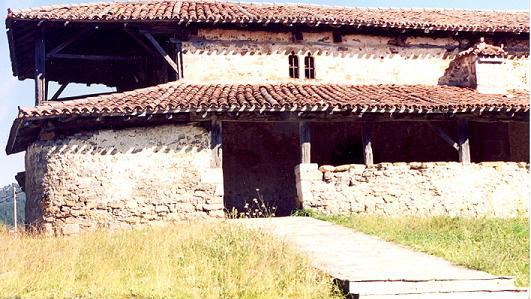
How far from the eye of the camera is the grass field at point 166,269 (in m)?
6.06

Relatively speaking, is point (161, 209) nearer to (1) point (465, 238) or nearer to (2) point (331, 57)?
(1) point (465, 238)

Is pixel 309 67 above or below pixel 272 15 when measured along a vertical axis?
below

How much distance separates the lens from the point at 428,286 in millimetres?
6199

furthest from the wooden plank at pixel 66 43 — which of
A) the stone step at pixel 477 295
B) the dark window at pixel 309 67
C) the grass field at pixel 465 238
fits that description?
the stone step at pixel 477 295

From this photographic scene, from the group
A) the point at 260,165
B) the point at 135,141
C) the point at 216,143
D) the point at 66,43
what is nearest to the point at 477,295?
the point at 216,143

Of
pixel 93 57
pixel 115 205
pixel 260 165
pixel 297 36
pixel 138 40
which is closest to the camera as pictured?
pixel 115 205

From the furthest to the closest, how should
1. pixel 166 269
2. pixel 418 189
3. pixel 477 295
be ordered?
pixel 418 189 → pixel 166 269 → pixel 477 295

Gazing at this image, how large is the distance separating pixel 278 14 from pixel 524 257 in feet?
32.8

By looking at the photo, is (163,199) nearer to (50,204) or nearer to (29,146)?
(50,204)

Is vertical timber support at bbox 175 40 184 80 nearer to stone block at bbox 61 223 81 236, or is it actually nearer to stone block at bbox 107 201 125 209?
stone block at bbox 107 201 125 209

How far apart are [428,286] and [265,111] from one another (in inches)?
260

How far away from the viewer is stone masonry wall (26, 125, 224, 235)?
38.6 feet

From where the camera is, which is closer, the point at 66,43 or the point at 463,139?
the point at 463,139

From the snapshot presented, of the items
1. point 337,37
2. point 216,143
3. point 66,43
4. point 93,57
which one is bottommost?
point 216,143
